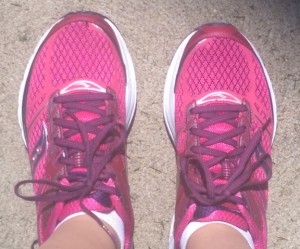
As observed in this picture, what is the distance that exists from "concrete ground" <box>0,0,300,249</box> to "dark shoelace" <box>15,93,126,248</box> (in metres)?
0.11

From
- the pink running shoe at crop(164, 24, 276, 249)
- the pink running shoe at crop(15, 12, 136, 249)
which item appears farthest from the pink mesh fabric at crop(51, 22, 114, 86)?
the pink running shoe at crop(164, 24, 276, 249)

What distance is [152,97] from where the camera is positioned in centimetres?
130

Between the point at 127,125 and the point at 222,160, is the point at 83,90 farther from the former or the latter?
the point at 222,160

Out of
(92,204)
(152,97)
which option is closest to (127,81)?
(152,97)

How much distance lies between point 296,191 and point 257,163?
184 mm

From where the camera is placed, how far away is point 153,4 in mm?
1309

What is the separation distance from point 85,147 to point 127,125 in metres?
0.15

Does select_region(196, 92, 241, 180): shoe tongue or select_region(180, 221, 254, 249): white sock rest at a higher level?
select_region(196, 92, 241, 180): shoe tongue

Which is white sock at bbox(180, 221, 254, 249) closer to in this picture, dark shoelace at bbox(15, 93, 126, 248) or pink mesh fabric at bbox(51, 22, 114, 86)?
dark shoelace at bbox(15, 93, 126, 248)

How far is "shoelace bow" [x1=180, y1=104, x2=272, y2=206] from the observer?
1.15m

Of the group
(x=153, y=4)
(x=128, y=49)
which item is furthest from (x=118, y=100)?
(x=153, y=4)

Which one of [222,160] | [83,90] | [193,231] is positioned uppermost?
[83,90]

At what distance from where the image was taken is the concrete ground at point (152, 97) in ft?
4.25

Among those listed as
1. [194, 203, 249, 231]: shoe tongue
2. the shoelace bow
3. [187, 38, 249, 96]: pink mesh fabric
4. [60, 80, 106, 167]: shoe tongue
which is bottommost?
[194, 203, 249, 231]: shoe tongue
